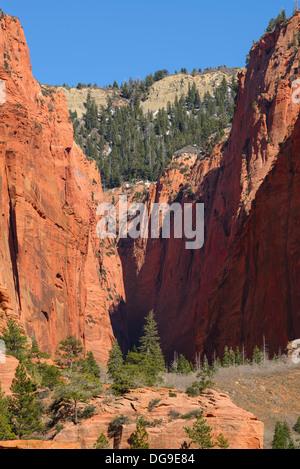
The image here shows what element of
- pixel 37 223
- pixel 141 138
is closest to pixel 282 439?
pixel 37 223

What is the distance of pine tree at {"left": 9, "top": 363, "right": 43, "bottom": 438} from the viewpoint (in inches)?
1927

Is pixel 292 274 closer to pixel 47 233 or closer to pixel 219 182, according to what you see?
pixel 47 233

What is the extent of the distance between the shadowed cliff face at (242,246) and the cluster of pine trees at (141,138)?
21.6 m

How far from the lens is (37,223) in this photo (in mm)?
77688

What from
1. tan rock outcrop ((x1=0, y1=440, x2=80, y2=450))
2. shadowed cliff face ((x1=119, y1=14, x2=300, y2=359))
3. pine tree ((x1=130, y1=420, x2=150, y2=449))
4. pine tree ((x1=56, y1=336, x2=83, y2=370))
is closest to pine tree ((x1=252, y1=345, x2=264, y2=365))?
shadowed cliff face ((x1=119, y1=14, x2=300, y2=359))

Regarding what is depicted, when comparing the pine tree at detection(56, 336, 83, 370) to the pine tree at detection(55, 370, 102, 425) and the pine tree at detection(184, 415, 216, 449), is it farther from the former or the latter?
the pine tree at detection(184, 415, 216, 449)

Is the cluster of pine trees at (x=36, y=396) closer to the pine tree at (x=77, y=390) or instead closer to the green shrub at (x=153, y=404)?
the pine tree at (x=77, y=390)

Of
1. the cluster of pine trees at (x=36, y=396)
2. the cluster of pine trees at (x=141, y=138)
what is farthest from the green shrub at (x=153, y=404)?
the cluster of pine trees at (x=141, y=138)

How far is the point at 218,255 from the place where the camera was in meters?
110

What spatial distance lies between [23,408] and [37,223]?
30207mm

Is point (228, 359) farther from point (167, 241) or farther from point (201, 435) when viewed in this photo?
point (167, 241)

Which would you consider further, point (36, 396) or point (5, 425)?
point (36, 396)

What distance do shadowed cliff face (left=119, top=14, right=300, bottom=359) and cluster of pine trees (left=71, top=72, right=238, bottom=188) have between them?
2155 cm
